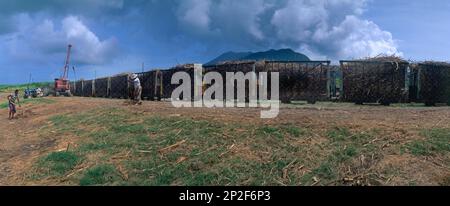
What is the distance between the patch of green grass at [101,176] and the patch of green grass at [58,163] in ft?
2.58

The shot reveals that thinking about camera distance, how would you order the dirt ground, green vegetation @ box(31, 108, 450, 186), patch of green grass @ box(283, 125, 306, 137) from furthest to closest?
1. patch of green grass @ box(283, 125, 306, 137)
2. green vegetation @ box(31, 108, 450, 186)
3. the dirt ground

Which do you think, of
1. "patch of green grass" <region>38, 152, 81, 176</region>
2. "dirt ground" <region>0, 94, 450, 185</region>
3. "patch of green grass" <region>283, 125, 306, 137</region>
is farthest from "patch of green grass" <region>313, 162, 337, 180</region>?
"patch of green grass" <region>38, 152, 81, 176</region>

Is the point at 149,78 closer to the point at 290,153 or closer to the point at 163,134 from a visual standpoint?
the point at 163,134

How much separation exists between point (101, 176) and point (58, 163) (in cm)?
177

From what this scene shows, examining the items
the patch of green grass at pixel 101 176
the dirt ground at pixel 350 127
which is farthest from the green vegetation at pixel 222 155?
the dirt ground at pixel 350 127

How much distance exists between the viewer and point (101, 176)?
1009cm

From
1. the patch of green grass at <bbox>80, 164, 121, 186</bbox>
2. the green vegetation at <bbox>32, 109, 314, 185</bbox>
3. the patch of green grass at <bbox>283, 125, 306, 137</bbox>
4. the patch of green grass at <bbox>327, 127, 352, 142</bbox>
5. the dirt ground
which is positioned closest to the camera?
the dirt ground

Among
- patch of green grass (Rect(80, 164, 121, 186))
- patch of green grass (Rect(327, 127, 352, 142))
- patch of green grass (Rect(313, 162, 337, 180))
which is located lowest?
patch of green grass (Rect(80, 164, 121, 186))

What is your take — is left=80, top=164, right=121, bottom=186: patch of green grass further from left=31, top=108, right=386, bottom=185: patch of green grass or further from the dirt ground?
the dirt ground

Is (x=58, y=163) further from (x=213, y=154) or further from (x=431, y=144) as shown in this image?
(x=431, y=144)

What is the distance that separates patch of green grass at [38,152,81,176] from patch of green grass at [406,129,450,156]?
7259mm

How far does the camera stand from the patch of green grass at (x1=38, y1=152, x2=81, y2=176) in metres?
10.9

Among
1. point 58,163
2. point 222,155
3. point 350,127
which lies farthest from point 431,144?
point 58,163

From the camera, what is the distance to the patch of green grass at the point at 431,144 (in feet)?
30.9
